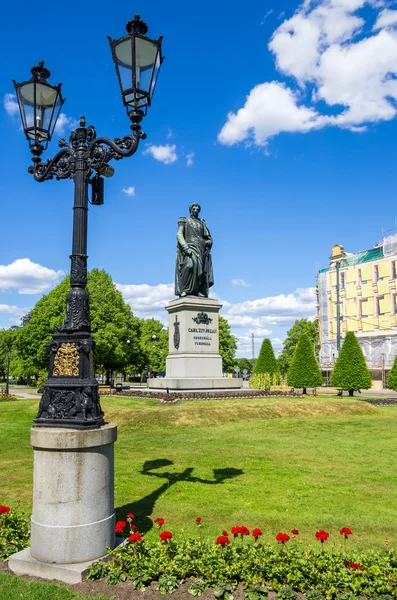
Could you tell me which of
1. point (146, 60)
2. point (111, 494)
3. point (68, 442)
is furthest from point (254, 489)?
point (146, 60)

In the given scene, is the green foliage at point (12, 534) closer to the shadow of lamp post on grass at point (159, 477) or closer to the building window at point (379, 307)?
the shadow of lamp post on grass at point (159, 477)

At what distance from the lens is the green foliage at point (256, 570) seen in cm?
A: 421

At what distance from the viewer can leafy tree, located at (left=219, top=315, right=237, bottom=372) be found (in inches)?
2440

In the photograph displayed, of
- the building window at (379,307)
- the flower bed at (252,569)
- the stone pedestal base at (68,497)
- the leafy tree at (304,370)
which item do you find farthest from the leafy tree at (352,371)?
the stone pedestal base at (68,497)

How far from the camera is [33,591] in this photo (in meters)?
4.40

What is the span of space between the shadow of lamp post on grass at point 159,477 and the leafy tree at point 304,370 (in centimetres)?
2575

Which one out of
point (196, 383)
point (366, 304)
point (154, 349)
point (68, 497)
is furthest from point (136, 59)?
point (154, 349)

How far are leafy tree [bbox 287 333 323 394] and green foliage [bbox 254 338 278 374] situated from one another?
1886 millimetres

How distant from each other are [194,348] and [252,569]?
61.2 feet

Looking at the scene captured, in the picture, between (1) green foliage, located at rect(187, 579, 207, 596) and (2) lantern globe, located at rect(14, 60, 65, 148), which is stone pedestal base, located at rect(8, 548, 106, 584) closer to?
(1) green foliage, located at rect(187, 579, 207, 596)

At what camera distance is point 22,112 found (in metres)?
6.64

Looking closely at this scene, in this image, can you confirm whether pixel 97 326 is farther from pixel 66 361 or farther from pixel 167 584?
pixel 167 584

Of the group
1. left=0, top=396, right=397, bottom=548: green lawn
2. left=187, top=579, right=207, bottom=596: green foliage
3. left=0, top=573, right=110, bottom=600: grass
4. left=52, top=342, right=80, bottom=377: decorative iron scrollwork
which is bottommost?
left=0, top=396, right=397, bottom=548: green lawn

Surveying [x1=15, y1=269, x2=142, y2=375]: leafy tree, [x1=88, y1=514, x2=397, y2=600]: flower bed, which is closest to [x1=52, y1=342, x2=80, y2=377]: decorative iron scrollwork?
[x1=88, y1=514, x2=397, y2=600]: flower bed
